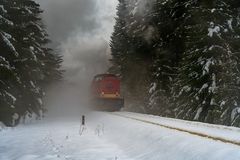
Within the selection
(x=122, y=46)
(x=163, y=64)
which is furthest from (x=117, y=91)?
(x=122, y=46)

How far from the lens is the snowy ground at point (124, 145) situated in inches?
465

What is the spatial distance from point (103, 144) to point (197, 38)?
1137cm

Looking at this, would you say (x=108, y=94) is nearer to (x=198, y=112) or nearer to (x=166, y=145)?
(x=198, y=112)

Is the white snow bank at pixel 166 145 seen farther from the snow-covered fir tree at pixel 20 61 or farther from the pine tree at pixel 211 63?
the snow-covered fir tree at pixel 20 61

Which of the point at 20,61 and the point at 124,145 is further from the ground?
the point at 20,61

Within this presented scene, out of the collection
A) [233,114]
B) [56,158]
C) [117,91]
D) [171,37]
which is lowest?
[56,158]

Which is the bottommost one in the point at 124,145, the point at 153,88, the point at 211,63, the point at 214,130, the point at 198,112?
the point at 124,145

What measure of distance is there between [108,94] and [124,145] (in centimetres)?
2169

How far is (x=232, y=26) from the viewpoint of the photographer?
25844 mm

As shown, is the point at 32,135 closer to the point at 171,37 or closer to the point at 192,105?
the point at 192,105

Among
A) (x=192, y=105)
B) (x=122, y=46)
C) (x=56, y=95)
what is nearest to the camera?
(x=192, y=105)

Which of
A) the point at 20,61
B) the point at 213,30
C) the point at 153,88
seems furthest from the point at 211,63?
the point at 153,88

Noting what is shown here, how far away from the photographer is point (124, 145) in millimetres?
17625

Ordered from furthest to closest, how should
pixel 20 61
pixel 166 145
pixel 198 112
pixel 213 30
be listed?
pixel 20 61, pixel 198 112, pixel 213 30, pixel 166 145
